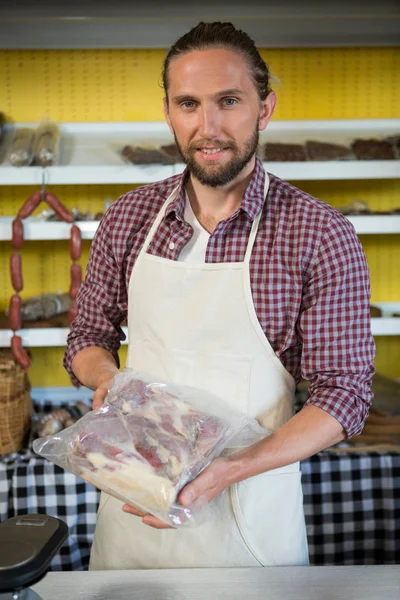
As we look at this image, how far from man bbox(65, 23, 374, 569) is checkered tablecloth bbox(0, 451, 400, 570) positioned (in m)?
0.90

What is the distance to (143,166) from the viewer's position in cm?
274

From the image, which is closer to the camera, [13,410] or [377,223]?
[13,410]

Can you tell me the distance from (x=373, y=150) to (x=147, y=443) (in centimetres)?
196

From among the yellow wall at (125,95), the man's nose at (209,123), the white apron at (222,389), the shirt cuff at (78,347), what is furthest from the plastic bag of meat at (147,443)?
the yellow wall at (125,95)

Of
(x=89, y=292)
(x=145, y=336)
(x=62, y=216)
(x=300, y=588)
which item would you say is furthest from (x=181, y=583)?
(x=62, y=216)

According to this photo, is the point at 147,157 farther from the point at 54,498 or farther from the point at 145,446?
the point at 145,446

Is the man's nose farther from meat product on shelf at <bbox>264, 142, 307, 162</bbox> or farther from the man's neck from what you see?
meat product on shelf at <bbox>264, 142, 307, 162</bbox>

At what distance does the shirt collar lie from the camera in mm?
1501

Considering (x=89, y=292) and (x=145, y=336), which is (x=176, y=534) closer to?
(x=145, y=336)

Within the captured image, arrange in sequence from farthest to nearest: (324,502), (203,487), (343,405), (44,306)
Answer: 1. (44,306)
2. (324,502)
3. (343,405)
4. (203,487)

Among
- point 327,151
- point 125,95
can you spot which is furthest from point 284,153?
point 125,95

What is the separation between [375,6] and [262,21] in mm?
480

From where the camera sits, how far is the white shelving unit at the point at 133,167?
274cm

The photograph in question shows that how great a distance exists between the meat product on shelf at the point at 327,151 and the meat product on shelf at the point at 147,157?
0.56m
